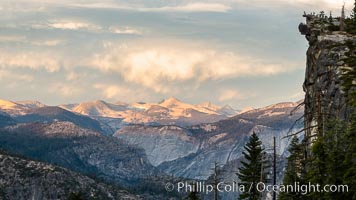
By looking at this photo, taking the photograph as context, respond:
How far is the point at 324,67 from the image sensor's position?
80500 mm

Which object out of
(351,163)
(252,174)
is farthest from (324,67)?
(351,163)

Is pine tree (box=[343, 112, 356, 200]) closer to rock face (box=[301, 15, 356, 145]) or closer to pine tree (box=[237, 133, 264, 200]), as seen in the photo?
rock face (box=[301, 15, 356, 145])

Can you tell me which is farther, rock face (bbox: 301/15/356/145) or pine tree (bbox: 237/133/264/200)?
pine tree (bbox: 237/133/264/200)

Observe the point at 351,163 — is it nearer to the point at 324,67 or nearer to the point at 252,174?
the point at 252,174

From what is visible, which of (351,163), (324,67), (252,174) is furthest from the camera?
(324,67)

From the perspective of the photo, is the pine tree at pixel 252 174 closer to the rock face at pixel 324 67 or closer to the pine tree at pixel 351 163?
the rock face at pixel 324 67

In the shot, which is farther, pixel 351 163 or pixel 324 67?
pixel 324 67

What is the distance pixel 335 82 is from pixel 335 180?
1073 inches

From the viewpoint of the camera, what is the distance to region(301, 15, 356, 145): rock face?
71.6 metres

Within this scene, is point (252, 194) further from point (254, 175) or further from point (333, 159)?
point (333, 159)

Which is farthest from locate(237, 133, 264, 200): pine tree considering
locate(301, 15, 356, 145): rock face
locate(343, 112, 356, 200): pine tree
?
locate(343, 112, 356, 200): pine tree

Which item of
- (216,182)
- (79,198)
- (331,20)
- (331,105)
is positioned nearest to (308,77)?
(331,20)

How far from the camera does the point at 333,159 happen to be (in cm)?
4947

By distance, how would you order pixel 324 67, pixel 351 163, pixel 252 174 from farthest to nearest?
pixel 324 67 < pixel 252 174 < pixel 351 163
